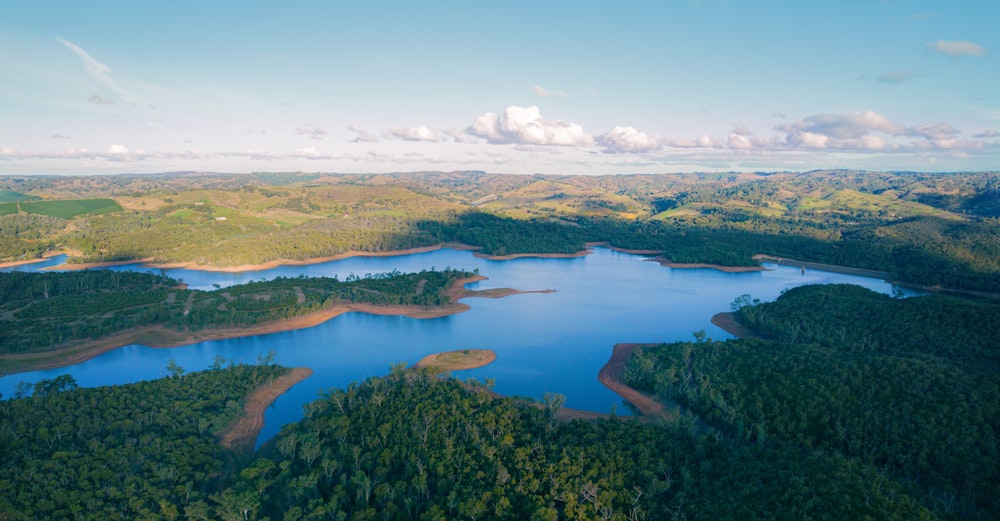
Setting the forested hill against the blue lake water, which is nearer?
the blue lake water

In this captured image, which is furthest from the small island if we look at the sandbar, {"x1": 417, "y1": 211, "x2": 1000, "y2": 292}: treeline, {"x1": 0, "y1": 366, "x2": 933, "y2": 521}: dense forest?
the sandbar

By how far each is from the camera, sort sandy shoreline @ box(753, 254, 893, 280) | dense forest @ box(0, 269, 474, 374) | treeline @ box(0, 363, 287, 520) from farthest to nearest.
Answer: sandy shoreline @ box(753, 254, 893, 280)
dense forest @ box(0, 269, 474, 374)
treeline @ box(0, 363, 287, 520)

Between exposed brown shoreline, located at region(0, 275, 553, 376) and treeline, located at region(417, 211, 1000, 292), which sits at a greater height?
treeline, located at region(417, 211, 1000, 292)

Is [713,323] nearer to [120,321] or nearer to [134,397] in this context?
[134,397]

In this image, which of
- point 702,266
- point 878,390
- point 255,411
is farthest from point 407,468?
point 702,266

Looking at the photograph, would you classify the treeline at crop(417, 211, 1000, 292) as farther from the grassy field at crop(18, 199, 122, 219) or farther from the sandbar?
the grassy field at crop(18, 199, 122, 219)

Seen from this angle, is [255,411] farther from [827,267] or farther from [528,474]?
Result: [827,267]
